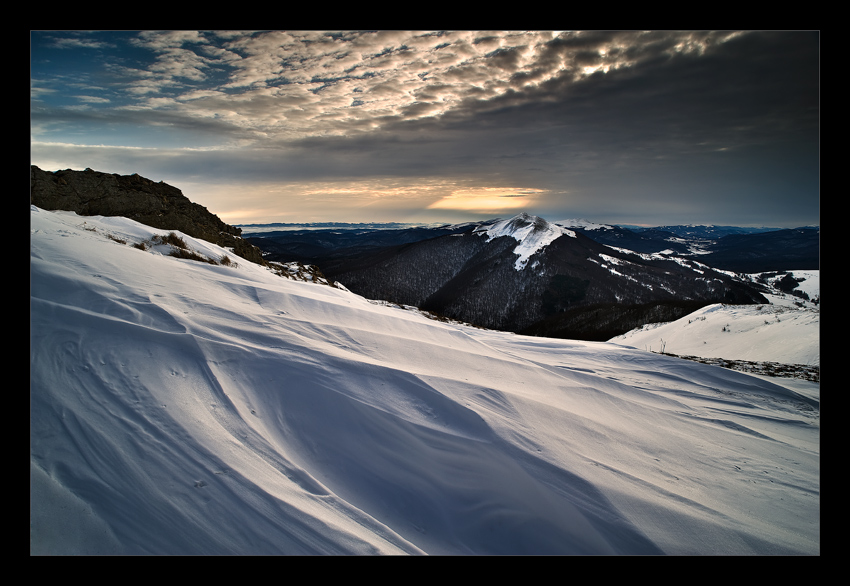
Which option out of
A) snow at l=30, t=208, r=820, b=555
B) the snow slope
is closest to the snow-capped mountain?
the snow slope

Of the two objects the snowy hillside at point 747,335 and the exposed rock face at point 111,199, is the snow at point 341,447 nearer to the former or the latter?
the snowy hillside at point 747,335

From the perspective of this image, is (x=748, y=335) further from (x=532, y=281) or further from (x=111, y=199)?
(x=532, y=281)

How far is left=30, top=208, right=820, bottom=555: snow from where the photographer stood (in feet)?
7.30

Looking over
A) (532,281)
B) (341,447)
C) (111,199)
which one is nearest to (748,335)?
(341,447)

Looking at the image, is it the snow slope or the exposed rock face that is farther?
the exposed rock face

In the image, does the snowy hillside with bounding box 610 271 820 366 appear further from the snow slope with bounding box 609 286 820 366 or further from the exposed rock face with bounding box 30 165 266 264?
the exposed rock face with bounding box 30 165 266 264

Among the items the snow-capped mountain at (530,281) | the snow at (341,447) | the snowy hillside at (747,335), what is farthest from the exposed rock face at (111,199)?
the snow-capped mountain at (530,281)

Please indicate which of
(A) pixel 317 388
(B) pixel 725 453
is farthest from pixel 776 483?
(A) pixel 317 388

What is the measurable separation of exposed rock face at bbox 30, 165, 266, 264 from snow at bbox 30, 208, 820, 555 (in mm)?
13406

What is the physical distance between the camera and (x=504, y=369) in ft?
16.8

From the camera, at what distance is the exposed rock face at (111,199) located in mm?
14414

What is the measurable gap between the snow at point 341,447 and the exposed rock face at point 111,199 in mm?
13406

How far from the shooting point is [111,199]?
16094 millimetres
